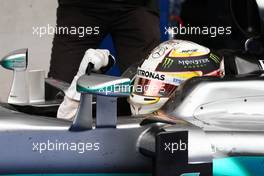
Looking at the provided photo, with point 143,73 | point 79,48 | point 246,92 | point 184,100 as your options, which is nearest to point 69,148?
point 184,100

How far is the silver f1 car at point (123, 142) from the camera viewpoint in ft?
4.63

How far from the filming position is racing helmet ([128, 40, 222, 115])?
198cm

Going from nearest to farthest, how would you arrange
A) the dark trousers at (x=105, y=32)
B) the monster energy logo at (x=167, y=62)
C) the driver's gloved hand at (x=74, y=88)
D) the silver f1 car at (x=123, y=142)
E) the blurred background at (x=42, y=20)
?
1. the silver f1 car at (x=123, y=142)
2. the driver's gloved hand at (x=74, y=88)
3. the monster energy logo at (x=167, y=62)
4. the dark trousers at (x=105, y=32)
5. the blurred background at (x=42, y=20)

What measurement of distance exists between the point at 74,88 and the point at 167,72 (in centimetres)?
28

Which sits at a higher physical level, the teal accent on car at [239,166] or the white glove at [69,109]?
the white glove at [69,109]

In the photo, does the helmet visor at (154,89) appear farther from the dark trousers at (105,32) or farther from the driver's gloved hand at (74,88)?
the dark trousers at (105,32)

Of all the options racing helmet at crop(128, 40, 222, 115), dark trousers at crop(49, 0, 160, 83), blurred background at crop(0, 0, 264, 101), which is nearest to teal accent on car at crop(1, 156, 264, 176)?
racing helmet at crop(128, 40, 222, 115)

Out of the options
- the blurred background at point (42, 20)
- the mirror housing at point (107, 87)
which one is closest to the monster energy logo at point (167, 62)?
the mirror housing at point (107, 87)

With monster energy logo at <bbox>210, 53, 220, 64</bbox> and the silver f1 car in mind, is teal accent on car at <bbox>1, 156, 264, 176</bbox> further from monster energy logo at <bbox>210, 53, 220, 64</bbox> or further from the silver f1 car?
monster energy logo at <bbox>210, 53, 220, 64</bbox>

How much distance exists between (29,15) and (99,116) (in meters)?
2.52

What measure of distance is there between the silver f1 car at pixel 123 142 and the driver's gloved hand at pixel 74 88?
34 cm

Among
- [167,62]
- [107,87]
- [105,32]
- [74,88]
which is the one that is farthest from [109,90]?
[105,32]

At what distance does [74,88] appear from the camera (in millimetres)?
1902

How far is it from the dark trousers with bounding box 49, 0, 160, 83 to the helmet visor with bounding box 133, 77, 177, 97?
62 cm
